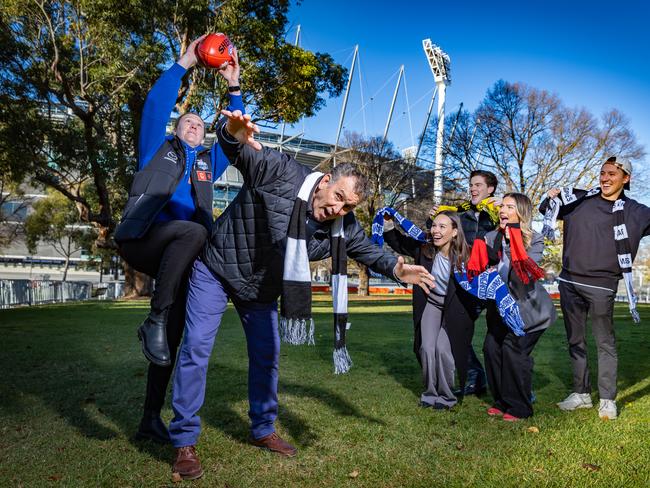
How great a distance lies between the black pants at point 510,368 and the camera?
4789 mm

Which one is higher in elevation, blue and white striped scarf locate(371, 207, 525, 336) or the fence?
blue and white striped scarf locate(371, 207, 525, 336)

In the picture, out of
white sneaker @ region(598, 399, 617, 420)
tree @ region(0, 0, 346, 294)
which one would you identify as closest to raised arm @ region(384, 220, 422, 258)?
white sneaker @ region(598, 399, 617, 420)

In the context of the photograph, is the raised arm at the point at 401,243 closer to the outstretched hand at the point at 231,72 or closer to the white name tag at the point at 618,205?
the white name tag at the point at 618,205

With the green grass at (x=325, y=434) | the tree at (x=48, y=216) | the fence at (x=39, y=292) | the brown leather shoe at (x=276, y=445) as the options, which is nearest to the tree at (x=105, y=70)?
the fence at (x=39, y=292)

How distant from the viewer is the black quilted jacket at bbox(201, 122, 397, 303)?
336cm

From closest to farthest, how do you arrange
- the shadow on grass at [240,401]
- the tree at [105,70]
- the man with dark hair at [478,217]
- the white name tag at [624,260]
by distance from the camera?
the shadow on grass at [240,401] < the white name tag at [624,260] < the man with dark hair at [478,217] < the tree at [105,70]

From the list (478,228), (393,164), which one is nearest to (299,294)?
(478,228)

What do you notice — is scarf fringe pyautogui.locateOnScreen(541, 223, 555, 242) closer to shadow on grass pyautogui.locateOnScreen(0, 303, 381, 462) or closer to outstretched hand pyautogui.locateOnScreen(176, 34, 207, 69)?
shadow on grass pyautogui.locateOnScreen(0, 303, 381, 462)

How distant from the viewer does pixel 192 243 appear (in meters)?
3.50

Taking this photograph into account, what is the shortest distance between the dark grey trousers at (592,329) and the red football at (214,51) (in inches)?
155

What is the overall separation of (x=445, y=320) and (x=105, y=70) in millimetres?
15929

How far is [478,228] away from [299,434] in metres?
3.19

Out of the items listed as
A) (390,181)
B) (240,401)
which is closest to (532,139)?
(390,181)

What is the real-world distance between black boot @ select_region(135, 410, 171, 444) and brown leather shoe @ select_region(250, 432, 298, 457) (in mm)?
676
